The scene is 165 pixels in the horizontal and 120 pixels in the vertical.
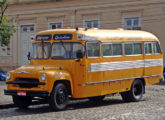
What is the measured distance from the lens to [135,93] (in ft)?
60.0

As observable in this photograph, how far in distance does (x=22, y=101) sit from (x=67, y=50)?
7.80 ft

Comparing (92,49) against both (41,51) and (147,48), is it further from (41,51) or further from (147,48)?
(147,48)

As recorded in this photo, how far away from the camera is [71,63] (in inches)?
590

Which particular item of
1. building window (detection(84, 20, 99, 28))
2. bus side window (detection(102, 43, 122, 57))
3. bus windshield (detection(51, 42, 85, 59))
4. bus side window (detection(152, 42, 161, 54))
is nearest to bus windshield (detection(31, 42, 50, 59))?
bus windshield (detection(51, 42, 85, 59))

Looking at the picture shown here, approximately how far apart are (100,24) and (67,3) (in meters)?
4.14

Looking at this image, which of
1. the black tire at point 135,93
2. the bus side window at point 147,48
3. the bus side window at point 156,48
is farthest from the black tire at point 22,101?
the bus side window at point 156,48

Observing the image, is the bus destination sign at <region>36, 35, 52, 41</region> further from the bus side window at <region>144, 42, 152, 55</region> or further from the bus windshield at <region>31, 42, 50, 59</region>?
the bus side window at <region>144, 42, 152, 55</region>

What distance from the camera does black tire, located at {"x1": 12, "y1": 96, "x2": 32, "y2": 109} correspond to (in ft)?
49.2

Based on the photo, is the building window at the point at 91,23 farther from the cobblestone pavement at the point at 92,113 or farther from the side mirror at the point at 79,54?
the side mirror at the point at 79,54

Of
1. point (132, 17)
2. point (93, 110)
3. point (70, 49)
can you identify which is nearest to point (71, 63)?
point (70, 49)

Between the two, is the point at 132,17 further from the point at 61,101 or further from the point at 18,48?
the point at 61,101

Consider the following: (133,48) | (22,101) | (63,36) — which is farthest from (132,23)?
(22,101)

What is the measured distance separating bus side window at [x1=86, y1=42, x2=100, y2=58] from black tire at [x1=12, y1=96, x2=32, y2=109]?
2.66m

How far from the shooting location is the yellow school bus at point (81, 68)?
14.2 metres
